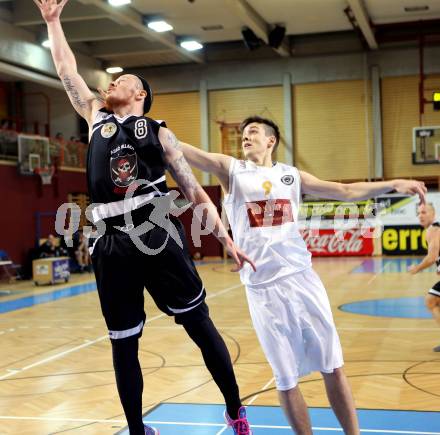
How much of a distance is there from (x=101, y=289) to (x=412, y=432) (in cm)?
267

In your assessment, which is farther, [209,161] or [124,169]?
[209,161]

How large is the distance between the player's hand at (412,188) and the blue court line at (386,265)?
1468cm

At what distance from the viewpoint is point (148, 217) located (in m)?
3.69

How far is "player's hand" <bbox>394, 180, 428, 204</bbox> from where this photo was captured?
13.1ft

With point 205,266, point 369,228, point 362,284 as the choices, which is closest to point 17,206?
point 205,266

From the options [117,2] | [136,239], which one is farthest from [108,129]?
[117,2]

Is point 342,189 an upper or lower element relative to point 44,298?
upper

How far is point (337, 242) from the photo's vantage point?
24328mm

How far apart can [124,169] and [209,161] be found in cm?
68

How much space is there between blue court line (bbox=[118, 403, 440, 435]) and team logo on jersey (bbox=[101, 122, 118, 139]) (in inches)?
97.1

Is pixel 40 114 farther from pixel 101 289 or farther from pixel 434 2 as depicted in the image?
pixel 101 289

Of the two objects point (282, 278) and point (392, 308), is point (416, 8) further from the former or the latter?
point (282, 278)

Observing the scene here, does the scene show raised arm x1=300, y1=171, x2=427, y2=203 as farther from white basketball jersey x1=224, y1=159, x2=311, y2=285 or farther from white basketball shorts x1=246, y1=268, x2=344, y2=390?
white basketball shorts x1=246, y1=268, x2=344, y2=390

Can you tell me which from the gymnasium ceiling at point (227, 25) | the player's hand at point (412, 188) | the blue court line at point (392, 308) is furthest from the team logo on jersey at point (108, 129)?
the gymnasium ceiling at point (227, 25)
